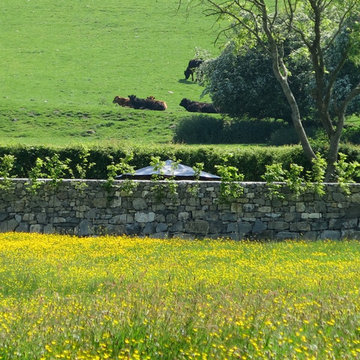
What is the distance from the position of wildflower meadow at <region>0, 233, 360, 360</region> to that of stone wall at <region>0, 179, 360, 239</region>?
12.8 feet

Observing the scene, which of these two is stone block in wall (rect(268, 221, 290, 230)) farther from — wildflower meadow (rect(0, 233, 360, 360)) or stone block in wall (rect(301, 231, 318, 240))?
wildflower meadow (rect(0, 233, 360, 360))

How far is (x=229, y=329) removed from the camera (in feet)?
25.3

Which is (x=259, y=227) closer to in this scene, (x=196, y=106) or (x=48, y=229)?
(x=48, y=229)

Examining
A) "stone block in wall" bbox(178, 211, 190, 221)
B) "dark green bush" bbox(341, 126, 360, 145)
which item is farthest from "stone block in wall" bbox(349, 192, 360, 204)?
"dark green bush" bbox(341, 126, 360, 145)

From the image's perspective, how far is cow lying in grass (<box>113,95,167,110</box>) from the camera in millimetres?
53438

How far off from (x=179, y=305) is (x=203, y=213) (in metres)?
11.5

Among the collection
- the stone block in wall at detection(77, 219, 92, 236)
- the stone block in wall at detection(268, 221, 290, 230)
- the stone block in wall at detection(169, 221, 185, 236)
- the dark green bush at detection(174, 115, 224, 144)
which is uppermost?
the stone block in wall at detection(268, 221, 290, 230)

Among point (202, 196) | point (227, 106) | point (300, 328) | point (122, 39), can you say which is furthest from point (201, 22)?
point (300, 328)

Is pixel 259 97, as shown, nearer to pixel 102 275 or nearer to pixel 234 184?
pixel 234 184

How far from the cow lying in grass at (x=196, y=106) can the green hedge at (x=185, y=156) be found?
2660 cm

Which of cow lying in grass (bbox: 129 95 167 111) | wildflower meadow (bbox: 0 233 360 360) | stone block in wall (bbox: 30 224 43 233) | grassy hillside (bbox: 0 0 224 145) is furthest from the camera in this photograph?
cow lying in grass (bbox: 129 95 167 111)

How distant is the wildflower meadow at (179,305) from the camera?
7238mm

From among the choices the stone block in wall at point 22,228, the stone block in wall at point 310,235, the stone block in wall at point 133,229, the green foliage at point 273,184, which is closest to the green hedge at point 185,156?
the stone block in wall at point 22,228

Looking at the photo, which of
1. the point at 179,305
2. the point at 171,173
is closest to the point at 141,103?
the point at 171,173
